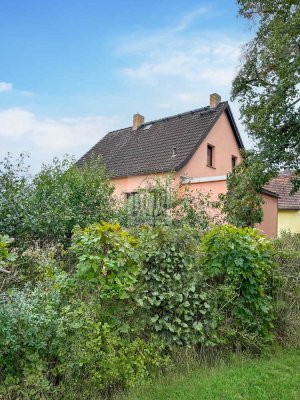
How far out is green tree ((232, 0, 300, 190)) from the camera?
11.2 m

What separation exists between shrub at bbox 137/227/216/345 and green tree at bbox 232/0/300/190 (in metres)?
8.45

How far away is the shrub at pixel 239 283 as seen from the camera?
→ 458 centimetres

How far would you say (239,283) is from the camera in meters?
4.67

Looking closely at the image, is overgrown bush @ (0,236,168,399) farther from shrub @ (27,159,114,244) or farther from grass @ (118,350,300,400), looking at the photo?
shrub @ (27,159,114,244)

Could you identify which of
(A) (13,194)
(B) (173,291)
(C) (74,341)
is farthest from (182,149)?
(C) (74,341)

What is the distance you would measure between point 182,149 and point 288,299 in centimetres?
1246

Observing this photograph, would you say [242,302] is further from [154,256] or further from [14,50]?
[14,50]

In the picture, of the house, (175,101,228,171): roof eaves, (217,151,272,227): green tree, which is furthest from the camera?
the house

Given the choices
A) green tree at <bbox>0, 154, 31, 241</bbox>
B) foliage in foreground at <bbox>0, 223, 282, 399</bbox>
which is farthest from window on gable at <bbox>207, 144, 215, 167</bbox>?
foliage in foreground at <bbox>0, 223, 282, 399</bbox>

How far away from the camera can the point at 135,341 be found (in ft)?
12.2

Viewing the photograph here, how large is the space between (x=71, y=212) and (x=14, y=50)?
11.4ft

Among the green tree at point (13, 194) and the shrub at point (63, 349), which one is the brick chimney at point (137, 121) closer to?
the green tree at point (13, 194)

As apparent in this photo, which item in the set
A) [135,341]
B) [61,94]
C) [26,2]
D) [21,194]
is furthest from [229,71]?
[135,341]

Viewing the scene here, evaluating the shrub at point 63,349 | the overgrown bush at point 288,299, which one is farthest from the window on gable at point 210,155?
the shrub at point 63,349
